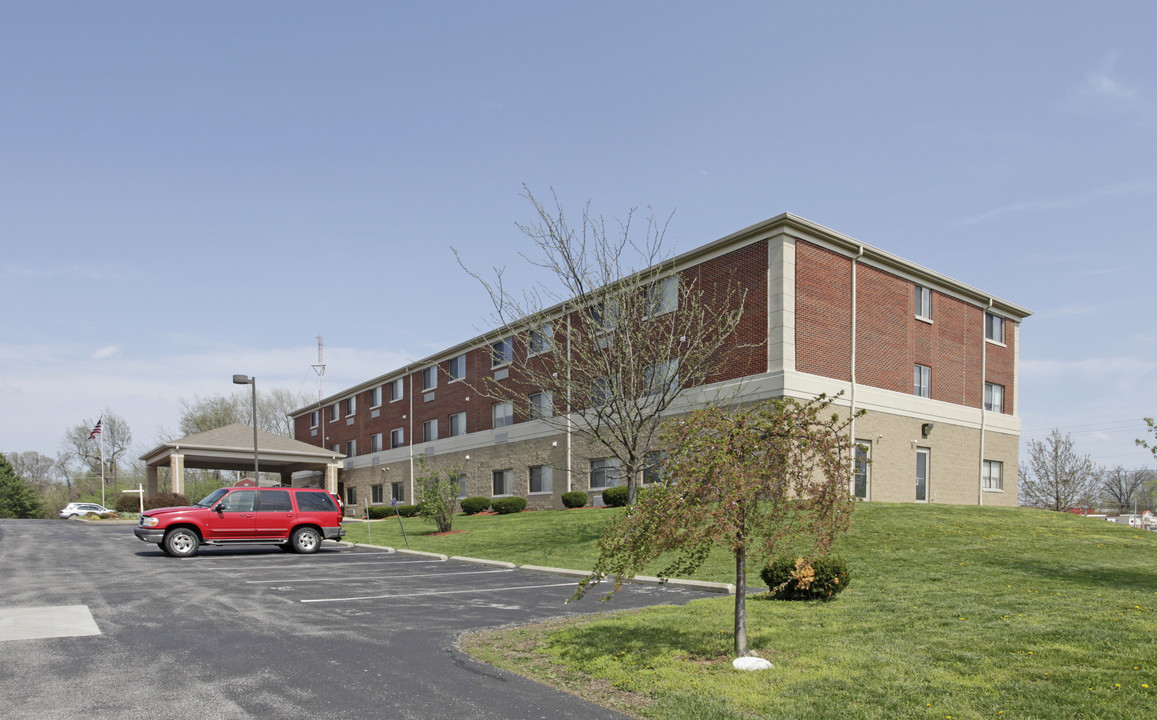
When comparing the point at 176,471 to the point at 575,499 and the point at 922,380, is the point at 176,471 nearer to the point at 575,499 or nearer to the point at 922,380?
the point at 575,499

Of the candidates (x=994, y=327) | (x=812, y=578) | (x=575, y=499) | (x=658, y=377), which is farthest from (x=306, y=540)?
(x=994, y=327)

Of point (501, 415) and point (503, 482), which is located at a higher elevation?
point (501, 415)

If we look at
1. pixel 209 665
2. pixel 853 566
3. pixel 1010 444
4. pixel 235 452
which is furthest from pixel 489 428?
pixel 209 665

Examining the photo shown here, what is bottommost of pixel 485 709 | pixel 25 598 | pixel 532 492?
pixel 532 492

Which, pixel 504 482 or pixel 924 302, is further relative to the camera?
pixel 504 482

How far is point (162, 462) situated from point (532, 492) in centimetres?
2474

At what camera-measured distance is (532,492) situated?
38.8 m

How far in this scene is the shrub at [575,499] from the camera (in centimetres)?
3297

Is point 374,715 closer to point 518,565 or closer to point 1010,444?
point 518,565

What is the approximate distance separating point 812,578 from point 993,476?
2778cm

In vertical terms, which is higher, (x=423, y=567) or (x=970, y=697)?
(x=970, y=697)

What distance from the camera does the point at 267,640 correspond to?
947 cm

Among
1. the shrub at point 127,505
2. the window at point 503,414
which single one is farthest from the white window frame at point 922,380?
the shrub at point 127,505

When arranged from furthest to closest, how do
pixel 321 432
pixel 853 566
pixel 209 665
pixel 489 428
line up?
pixel 321 432
pixel 489 428
pixel 853 566
pixel 209 665
